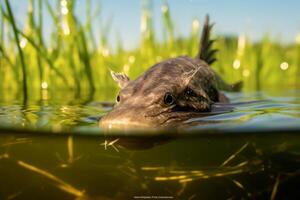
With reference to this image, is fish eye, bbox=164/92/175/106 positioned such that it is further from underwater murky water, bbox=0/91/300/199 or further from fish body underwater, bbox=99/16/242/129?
underwater murky water, bbox=0/91/300/199

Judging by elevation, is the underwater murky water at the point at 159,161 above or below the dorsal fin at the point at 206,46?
below

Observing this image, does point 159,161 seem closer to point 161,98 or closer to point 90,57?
point 161,98

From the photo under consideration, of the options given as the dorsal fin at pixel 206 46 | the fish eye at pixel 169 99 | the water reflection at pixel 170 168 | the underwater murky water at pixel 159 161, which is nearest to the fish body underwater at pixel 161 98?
the fish eye at pixel 169 99

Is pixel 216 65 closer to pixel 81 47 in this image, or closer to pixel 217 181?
pixel 81 47

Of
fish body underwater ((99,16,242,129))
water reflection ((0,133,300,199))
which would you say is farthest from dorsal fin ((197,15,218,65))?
water reflection ((0,133,300,199))

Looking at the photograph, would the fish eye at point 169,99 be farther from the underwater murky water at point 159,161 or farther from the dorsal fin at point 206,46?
the dorsal fin at point 206,46

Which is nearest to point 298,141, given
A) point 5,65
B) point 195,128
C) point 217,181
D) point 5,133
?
point 217,181
